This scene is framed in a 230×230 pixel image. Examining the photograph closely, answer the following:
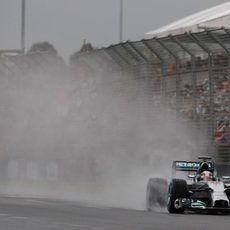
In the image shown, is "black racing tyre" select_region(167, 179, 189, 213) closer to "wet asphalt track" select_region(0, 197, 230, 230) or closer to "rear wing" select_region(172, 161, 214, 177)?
"wet asphalt track" select_region(0, 197, 230, 230)

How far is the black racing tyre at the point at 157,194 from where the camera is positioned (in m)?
17.9

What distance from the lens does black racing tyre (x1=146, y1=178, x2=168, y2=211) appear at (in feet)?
58.7

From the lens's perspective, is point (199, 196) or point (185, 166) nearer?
point (199, 196)

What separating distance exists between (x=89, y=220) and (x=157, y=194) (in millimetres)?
4654

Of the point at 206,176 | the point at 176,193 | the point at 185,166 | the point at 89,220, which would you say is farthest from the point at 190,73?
the point at 89,220

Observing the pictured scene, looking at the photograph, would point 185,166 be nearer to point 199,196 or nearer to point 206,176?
A: point 206,176

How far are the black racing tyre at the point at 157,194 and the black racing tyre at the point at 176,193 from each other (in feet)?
3.72

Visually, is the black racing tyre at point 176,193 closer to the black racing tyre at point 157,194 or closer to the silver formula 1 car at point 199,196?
the silver formula 1 car at point 199,196

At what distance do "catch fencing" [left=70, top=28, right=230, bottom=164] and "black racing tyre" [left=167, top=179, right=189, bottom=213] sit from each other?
549cm

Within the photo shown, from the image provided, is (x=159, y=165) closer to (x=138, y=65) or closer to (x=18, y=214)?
(x=138, y=65)

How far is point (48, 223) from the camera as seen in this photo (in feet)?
42.3

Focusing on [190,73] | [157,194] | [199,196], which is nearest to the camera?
[199,196]

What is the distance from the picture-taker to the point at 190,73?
23391 mm

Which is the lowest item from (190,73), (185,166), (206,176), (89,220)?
(89,220)
